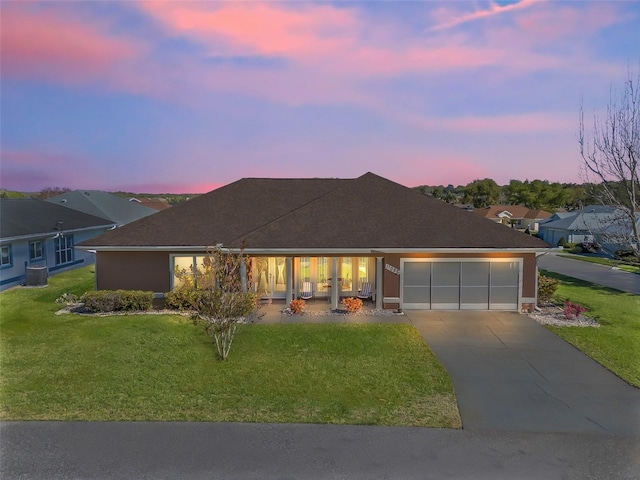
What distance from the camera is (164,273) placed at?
723 inches

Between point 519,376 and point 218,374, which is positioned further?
point 519,376

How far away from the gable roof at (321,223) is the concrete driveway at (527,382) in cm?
388

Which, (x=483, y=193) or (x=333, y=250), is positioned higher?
(x=483, y=193)

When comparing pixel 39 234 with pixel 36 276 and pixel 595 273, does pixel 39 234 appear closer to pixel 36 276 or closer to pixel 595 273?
pixel 36 276

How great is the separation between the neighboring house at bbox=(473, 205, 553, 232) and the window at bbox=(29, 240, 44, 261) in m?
70.0

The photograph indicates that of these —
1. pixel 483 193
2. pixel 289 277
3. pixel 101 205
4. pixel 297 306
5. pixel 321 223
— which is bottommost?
pixel 297 306

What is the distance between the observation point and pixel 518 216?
81.3 meters

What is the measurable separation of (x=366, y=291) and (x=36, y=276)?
1804cm

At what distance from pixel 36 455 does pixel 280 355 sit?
630 centimetres

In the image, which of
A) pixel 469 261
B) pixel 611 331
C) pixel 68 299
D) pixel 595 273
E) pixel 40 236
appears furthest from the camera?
pixel 595 273

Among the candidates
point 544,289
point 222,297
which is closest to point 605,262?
point 544,289

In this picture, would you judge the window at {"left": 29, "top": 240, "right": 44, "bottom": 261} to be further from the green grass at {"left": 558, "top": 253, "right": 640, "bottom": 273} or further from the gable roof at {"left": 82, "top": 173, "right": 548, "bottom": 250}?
the green grass at {"left": 558, "top": 253, "right": 640, "bottom": 273}

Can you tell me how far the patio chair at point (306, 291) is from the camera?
62.3ft

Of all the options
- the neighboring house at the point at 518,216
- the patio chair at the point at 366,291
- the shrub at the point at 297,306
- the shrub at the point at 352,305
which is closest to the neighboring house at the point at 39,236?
the shrub at the point at 297,306
